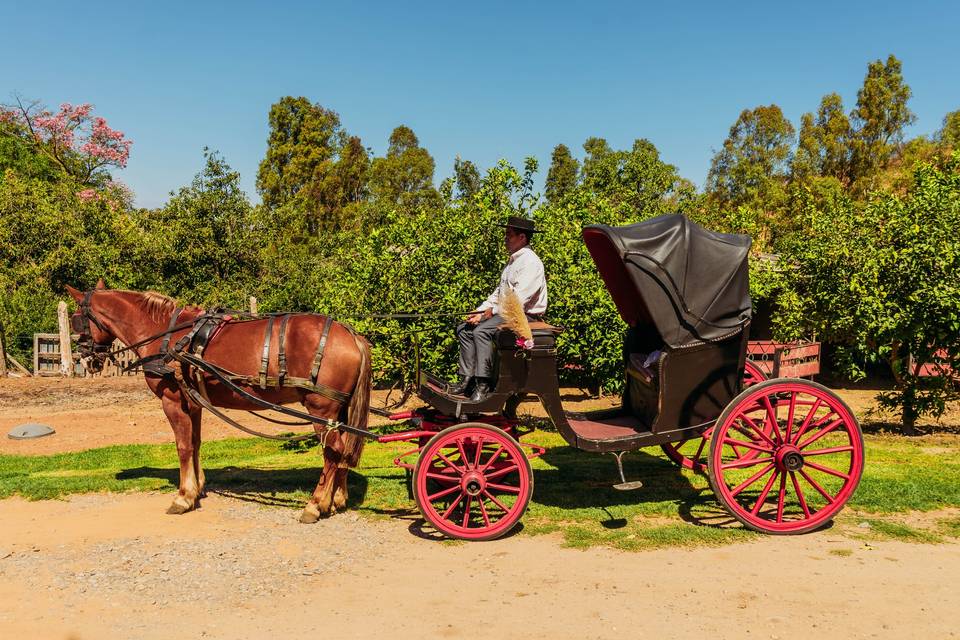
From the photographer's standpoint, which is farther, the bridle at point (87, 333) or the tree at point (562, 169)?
the tree at point (562, 169)

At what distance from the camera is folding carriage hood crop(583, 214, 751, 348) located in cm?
598

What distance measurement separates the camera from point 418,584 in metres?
5.14

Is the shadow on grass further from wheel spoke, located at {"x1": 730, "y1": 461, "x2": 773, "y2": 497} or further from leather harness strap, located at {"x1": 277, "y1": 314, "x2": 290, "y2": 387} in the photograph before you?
wheel spoke, located at {"x1": 730, "y1": 461, "x2": 773, "y2": 497}

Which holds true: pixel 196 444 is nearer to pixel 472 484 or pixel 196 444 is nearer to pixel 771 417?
pixel 472 484

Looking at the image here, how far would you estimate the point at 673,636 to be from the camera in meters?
4.30

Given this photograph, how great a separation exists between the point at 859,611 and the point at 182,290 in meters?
17.9

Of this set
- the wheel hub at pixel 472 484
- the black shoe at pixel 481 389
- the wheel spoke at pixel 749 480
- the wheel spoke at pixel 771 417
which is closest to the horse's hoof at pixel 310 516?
the wheel hub at pixel 472 484

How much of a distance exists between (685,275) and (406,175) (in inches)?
1307

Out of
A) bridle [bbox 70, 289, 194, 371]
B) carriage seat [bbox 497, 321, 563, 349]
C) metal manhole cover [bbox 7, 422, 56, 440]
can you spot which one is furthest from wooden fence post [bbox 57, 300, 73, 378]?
carriage seat [bbox 497, 321, 563, 349]

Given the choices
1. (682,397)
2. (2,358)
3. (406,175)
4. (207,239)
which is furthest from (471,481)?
(406,175)

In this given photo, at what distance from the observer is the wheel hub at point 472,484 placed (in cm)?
602

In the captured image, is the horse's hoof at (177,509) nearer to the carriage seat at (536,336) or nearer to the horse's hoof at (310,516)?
the horse's hoof at (310,516)

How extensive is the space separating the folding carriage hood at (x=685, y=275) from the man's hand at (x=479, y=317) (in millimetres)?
1195

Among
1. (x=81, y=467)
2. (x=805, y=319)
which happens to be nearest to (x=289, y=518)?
(x=81, y=467)
